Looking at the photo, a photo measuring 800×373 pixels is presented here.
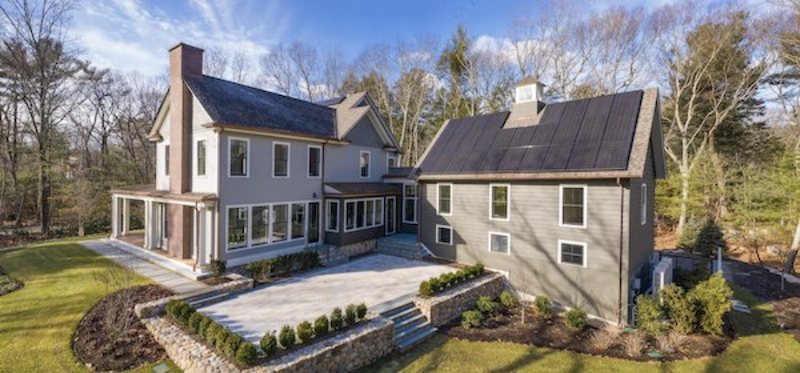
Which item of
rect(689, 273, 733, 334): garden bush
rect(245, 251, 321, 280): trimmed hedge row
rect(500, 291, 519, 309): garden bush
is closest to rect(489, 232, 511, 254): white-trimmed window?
rect(500, 291, 519, 309): garden bush

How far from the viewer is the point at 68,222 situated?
73.6 ft

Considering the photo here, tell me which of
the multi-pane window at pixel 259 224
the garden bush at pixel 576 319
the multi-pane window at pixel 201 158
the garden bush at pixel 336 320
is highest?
the multi-pane window at pixel 201 158

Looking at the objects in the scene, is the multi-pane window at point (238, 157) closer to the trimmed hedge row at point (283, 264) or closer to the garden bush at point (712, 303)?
the trimmed hedge row at point (283, 264)

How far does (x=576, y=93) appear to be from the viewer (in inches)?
1032

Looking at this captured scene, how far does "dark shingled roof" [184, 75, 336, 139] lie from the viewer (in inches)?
500

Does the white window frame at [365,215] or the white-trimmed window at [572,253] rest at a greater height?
the white window frame at [365,215]

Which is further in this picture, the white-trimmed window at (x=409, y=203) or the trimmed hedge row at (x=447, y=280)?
the white-trimmed window at (x=409, y=203)

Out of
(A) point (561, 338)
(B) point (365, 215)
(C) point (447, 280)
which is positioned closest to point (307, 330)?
(C) point (447, 280)

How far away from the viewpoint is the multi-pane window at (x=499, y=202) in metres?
12.9

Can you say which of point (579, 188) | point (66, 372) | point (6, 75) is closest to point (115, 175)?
point (6, 75)

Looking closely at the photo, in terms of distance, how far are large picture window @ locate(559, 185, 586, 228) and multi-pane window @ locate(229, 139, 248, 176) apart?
1150 centimetres

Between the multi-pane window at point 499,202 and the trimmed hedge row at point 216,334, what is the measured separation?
9.43 metres

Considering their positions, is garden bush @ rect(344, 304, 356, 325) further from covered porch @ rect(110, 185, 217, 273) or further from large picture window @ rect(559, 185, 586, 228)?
large picture window @ rect(559, 185, 586, 228)

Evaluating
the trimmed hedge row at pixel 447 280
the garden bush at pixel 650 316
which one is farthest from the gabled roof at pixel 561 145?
the garden bush at pixel 650 316
